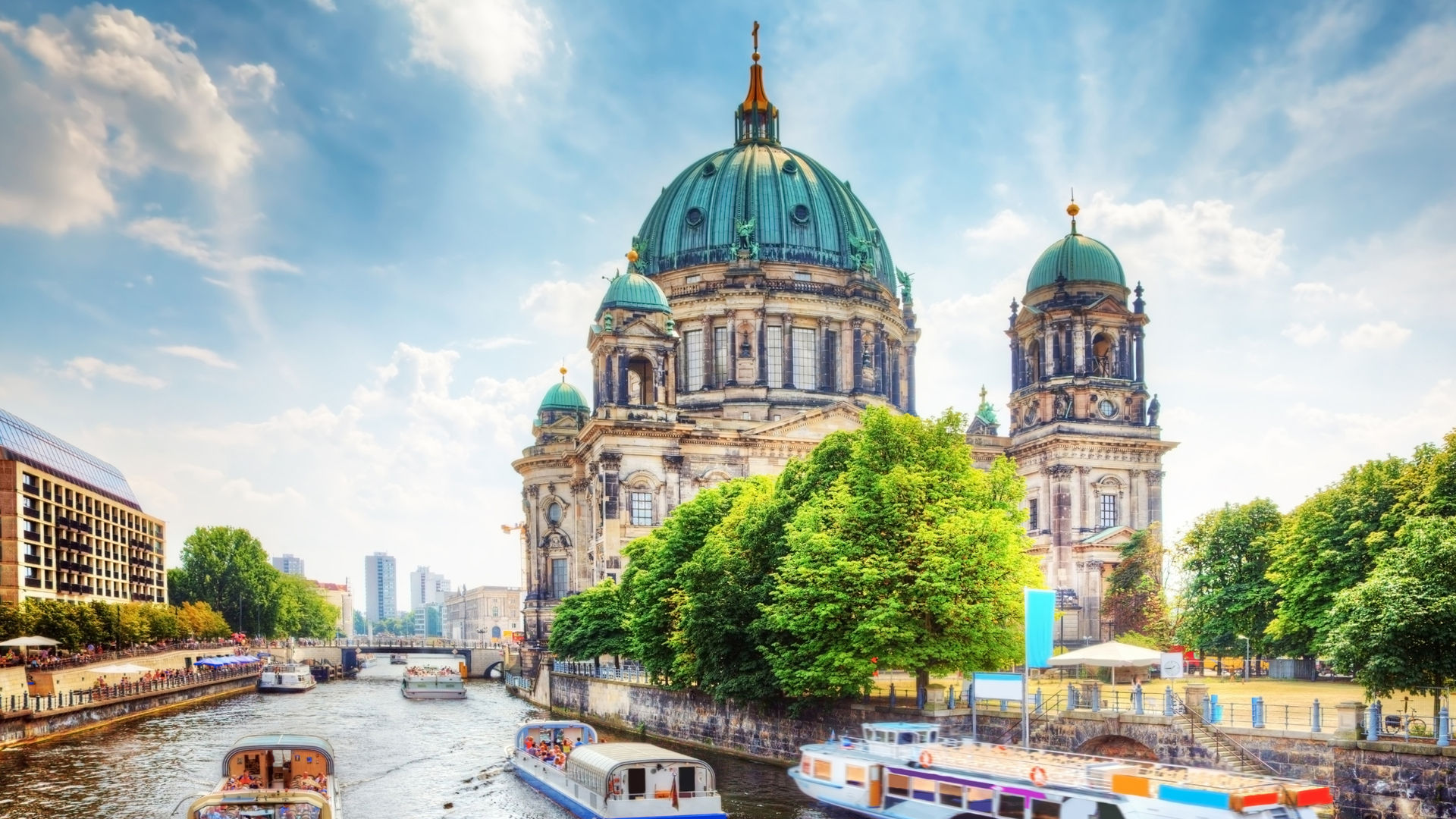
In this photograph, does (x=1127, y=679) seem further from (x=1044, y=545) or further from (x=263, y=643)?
(x=263, y=643)

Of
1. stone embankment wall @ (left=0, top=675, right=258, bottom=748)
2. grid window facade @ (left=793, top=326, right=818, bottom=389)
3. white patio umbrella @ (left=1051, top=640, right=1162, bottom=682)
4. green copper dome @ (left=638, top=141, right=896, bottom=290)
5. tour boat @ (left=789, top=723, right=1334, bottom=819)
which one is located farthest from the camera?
green copper dome @ (left=638, top=141, right=896, bottom=290)

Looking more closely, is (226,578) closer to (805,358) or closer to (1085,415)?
(805,358)

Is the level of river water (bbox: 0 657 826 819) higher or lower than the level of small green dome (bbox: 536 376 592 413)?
lower

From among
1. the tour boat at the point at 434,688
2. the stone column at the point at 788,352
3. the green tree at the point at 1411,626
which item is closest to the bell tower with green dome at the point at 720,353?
the stone column at the point at 788,352

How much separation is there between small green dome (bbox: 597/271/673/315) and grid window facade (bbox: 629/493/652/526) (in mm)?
14928

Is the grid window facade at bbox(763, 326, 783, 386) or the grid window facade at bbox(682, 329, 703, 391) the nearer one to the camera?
the grid window facade at bbox(763, 326, 783, 386)

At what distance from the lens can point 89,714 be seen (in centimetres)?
7650

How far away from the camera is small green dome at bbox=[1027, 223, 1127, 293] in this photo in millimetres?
97125

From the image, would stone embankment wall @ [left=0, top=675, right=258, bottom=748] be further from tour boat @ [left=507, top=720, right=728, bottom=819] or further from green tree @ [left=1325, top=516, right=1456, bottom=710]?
green tree @ [left=1325, top=516, right=1456, bottom=710]

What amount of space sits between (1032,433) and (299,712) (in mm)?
56037

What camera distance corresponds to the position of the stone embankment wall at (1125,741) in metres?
36.9

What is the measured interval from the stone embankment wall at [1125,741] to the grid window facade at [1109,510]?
40.3 meters

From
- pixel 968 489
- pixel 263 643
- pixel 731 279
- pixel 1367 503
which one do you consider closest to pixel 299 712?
pixel 731 279

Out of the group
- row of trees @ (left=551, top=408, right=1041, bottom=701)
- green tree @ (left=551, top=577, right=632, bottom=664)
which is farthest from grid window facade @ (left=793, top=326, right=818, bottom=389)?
row of trees @ (left=551, top=408, right=1041, bottom=701)
